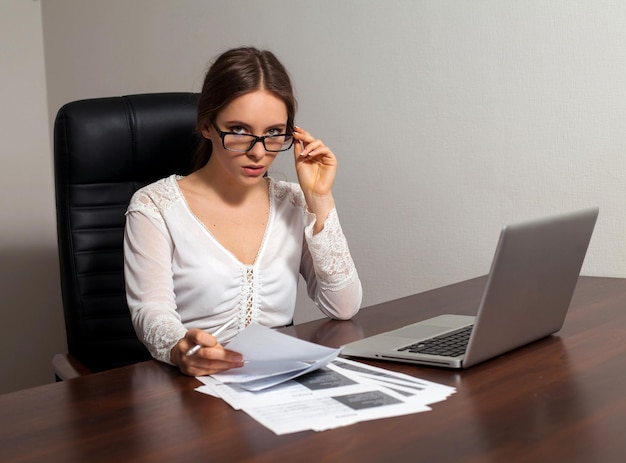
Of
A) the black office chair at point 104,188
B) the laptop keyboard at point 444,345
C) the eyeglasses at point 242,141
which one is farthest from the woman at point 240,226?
the laptop keyboard at point 444,345

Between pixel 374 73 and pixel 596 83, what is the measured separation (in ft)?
2.12

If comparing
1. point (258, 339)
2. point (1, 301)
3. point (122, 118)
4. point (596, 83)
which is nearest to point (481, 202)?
point (596, 83)

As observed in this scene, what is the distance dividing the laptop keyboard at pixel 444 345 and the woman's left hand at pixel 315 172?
469mm

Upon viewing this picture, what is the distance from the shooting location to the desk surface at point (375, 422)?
0.96 metres

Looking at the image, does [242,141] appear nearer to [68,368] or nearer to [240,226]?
[240,226]

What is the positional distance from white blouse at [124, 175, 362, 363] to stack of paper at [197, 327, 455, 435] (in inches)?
16.6

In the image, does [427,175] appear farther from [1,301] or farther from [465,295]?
[1,301]

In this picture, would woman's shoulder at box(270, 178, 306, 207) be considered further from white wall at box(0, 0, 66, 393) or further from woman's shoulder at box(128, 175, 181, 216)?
white wall at box(0, 0, 66, 393)

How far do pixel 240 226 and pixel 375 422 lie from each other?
86 cm

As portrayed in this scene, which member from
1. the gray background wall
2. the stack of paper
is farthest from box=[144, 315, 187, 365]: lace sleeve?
the gray background wall

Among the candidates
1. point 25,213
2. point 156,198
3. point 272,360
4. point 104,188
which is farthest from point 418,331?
point 25,213

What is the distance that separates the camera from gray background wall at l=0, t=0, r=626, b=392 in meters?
2.04

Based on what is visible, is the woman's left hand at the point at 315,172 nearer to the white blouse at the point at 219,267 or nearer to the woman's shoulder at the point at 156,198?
the white blouse at the point at 219,267

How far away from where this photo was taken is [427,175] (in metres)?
2.33
